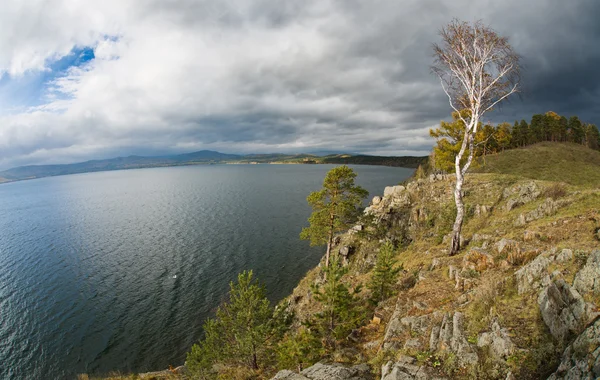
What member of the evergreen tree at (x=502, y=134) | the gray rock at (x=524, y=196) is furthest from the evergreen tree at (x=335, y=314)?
the gray rock at (x=524, y=196)

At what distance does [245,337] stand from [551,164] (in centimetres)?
10089

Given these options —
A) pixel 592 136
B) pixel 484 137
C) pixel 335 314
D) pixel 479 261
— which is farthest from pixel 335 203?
pixel 592 136

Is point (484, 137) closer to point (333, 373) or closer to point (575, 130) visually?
point (333, 373)

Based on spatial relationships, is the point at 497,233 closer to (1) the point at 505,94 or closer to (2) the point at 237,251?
(1) the point at 505,94

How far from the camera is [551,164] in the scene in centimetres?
8200

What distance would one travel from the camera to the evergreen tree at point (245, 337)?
2269 cm

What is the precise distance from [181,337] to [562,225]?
44.4 meters

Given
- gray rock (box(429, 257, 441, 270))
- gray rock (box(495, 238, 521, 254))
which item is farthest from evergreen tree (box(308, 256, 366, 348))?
gray rock (box(495, 238, 521, 254))

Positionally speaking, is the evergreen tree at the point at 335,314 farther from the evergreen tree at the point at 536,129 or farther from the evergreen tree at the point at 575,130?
the evergreen tree at the point at 575,130

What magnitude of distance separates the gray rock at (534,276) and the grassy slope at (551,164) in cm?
7812

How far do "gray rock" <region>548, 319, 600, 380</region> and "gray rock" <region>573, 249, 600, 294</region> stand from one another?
280 centimetres

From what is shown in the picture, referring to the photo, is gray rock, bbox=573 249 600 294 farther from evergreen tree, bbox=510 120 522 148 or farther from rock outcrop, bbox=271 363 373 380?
evergreen tree, bbox=510 120 522 148

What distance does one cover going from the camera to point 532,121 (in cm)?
10875

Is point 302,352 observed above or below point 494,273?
below
